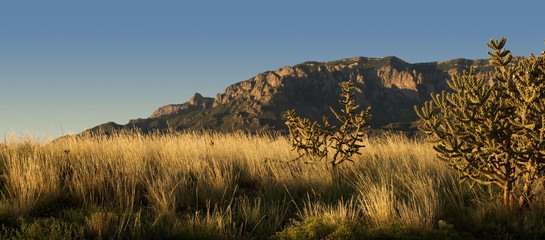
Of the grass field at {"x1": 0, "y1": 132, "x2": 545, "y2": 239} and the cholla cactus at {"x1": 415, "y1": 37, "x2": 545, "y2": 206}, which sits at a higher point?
the cholla cactus at {"x1": 415, "y1": 37, "x2": 545, "y2": 206}

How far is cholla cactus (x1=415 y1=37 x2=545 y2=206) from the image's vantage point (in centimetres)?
405

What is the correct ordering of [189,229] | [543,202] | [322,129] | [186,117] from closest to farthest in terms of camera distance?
[189,229], [543,202], [322,129], [186,117]

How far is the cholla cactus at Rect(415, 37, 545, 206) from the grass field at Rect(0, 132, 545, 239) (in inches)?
21.3

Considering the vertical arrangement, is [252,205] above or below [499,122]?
below

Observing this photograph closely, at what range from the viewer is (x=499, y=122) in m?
4.39

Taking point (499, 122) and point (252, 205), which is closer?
point (499, 122)

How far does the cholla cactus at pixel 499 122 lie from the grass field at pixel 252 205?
54cm

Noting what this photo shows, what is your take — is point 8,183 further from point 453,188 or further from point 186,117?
point 186,117

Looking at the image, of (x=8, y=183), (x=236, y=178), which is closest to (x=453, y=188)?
(x=236, y=178)

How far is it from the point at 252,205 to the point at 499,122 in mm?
3497

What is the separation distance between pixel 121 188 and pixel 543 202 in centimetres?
578

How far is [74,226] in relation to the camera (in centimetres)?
440

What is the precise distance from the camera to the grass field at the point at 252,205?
4.11 metres

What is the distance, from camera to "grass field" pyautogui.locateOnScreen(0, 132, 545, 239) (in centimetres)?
411
